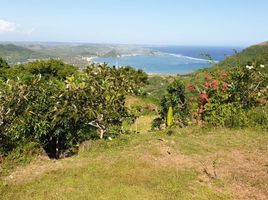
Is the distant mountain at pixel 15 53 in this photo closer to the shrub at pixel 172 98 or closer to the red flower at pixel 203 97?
the shrub at pixel 172 98

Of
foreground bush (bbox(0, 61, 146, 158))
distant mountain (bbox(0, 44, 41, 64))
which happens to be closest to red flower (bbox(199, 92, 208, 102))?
foreground bush (bbox(0, 61, 146, 158))

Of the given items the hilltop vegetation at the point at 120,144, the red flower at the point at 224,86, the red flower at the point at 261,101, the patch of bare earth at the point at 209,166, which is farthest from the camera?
the red flower at the point at 224,86

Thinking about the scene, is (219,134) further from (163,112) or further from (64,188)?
(163,112)

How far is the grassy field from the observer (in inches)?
293

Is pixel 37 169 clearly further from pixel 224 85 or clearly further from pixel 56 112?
pixel 224 85

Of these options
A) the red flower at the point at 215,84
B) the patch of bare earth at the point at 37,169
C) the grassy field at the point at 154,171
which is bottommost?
the patch of bare earth at the point at 37,169

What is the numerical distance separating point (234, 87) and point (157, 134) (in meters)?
4.10

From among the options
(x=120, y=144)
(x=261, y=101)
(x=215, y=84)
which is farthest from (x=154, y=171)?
(x=215, y=84)

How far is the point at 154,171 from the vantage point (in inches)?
336

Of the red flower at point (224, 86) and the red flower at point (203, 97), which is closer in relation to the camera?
the red flower at point (224, 86)

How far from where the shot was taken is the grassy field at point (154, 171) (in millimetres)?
7449

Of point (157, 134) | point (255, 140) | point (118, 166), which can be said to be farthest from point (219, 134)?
point (118, 166)

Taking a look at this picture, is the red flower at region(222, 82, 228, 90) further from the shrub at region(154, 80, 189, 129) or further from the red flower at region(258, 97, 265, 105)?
the shrub at region(154, 80, 189, 129)

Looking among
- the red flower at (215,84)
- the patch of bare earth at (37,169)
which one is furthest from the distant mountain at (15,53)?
A: the patch of bare earth at (37,169)
